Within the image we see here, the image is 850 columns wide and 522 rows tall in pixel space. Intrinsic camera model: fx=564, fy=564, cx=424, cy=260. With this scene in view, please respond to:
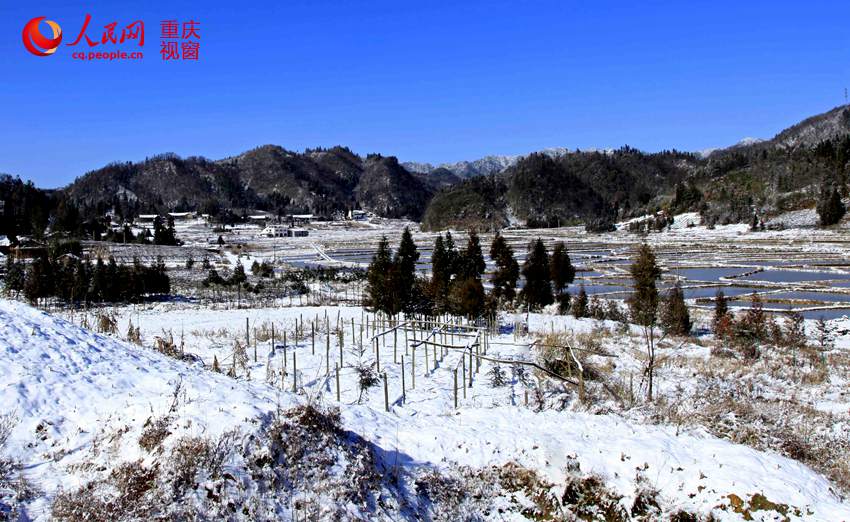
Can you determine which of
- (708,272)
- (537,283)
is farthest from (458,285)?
(708,272)

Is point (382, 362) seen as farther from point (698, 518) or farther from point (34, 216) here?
point (34, 216)

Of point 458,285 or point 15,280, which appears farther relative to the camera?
point 15,280

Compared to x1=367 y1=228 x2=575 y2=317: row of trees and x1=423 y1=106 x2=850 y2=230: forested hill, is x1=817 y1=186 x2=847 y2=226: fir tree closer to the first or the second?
x1=423 y1=106 x2=850 y2=230: forested hill

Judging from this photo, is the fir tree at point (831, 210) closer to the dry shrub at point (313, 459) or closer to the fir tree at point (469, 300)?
the fir tree at point (469, 300)

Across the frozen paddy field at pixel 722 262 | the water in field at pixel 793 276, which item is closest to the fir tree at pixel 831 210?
the frozen paddy field at pixel 722 262

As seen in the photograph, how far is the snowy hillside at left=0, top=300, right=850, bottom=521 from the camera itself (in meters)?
6.58

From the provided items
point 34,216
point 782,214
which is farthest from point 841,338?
point 34,216

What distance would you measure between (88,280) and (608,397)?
36.3 metres

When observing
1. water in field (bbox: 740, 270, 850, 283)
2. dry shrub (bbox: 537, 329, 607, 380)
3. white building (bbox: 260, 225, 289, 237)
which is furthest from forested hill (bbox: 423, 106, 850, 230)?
dry shrub (bbox: 537, 329, 607, 380)

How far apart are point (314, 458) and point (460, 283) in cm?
2319

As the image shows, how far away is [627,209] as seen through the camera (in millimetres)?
158250

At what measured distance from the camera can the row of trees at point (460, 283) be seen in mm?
29344

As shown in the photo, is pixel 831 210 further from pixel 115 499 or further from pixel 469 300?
pixel 115 499

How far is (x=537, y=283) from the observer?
1453 inches
